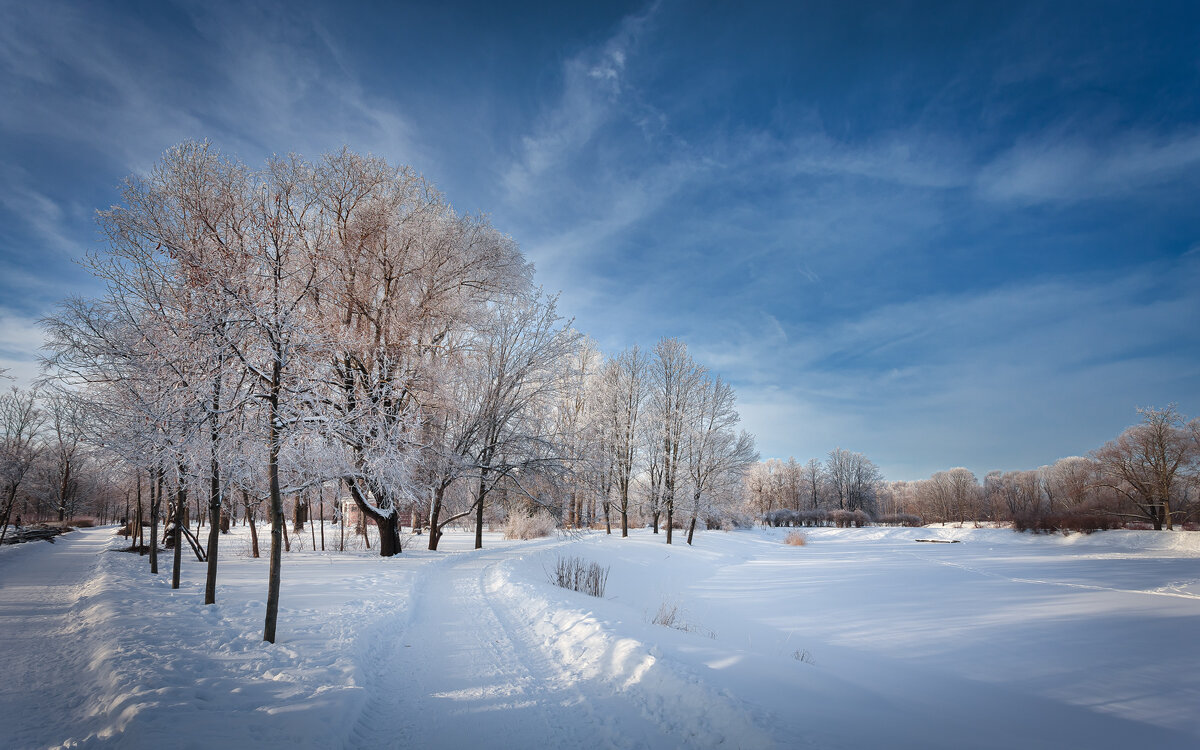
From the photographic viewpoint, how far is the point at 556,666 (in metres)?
5.00

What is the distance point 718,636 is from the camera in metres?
8.06

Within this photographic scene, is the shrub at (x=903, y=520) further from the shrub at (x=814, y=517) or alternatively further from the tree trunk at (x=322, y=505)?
the tree trunk at (x=322, y=505)

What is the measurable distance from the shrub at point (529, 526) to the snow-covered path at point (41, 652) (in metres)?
14.3

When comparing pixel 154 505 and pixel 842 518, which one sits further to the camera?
pixel 842 518

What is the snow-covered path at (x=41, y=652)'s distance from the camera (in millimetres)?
3814

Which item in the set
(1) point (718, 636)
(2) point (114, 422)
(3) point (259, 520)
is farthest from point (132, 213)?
(3) point (259, 520)

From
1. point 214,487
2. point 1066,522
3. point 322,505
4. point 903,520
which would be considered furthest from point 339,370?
point 903,520

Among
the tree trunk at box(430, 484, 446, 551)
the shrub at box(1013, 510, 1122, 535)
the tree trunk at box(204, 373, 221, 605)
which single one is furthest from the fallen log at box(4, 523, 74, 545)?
the shrub at box(1013, 510, 1122, 535)

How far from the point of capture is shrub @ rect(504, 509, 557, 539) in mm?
22375

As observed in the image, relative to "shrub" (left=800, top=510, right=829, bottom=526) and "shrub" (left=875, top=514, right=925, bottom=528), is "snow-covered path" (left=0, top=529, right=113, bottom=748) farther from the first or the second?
"shrub" (left=875, top=514, right=925, bottom=528)

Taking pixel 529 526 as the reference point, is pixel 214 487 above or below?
above

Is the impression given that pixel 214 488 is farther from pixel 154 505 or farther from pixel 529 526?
pixel 529 526

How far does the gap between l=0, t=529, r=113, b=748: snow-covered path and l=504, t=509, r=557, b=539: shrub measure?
14292 mm

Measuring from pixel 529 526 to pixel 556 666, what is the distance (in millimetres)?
18299
